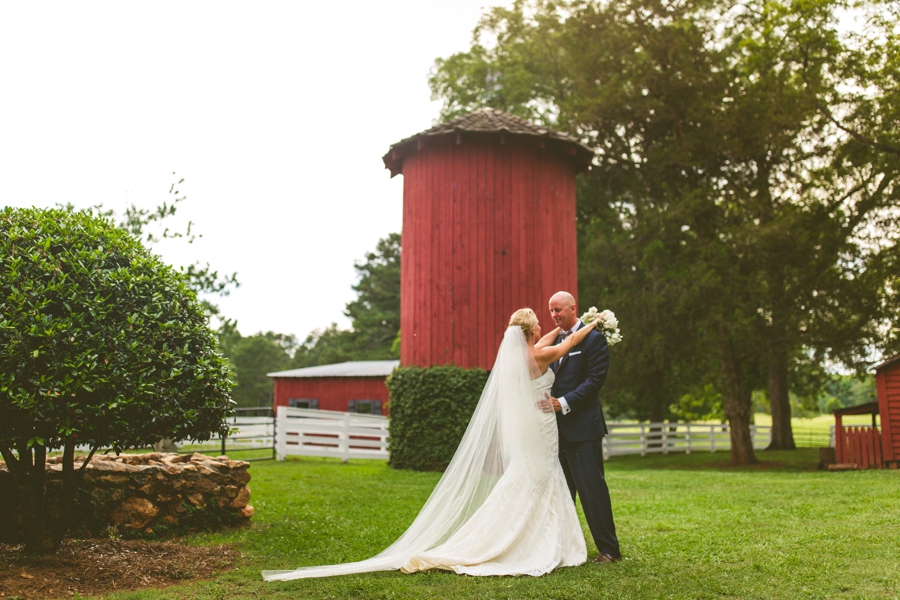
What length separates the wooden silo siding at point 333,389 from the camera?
87.7ft

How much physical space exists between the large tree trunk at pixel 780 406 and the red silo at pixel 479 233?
1252 cm

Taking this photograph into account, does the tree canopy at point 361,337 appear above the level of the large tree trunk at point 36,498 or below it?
above

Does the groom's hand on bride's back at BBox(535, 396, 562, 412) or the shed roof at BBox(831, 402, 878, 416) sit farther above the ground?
the groom's hand on bride's back at BBox(535, 396, 562, 412)

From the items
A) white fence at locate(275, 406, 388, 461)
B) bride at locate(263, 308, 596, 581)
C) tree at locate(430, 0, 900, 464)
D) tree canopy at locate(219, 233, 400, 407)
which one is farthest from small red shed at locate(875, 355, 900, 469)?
tree canopy at locate(219, 233, 400, 407)

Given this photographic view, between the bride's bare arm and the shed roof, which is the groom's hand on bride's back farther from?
the shed roof

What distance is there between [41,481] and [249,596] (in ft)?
8.38

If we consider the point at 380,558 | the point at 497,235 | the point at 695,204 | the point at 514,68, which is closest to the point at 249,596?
the point at 380,558

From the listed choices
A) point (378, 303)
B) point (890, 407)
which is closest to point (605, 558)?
point (890, 407)

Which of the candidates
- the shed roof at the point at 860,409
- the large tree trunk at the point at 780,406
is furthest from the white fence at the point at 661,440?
the shed roof at the point at 860,409

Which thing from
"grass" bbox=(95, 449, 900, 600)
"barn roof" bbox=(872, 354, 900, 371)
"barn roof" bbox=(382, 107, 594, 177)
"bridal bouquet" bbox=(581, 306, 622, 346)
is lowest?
"grass" bbox=(95, 449, 900, 600)

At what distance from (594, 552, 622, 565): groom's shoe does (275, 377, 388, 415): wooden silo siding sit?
783 inches

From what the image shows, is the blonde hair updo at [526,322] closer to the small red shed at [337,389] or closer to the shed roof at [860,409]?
the shed roof at [860,409]

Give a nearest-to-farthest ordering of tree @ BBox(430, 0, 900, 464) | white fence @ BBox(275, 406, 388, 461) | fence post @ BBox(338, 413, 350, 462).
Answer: white fence @ BBox(275, 406, 388, 461), fence post @ BBox(338, 413, 350, 462), tree @ BBox(430, 0, 900, 464)

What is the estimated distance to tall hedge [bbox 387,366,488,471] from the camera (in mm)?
15250
